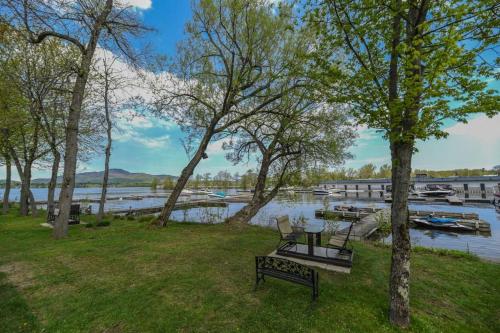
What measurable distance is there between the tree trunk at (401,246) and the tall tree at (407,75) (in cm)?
1

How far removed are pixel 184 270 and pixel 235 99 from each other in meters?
7.67

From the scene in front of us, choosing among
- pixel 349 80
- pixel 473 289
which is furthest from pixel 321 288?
pixel 349 80

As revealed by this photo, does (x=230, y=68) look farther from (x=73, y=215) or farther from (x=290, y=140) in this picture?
(x=73, y=215)

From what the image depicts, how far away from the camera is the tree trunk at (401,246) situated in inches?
130

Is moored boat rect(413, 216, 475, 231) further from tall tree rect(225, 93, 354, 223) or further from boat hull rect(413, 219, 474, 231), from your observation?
tall tree rect(225, 93, 354, 223)

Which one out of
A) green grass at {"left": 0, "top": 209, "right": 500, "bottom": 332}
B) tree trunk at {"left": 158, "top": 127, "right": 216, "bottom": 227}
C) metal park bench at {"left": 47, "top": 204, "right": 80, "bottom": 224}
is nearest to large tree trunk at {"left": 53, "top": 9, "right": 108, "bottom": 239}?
green grass at {"left": 0, "top": 209, "right": 500, "bottom": 332}

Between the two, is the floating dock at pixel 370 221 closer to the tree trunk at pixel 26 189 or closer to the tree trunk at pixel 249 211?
the tree trunk at pixel 249 211

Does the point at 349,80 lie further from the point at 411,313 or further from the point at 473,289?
the point at 473,289

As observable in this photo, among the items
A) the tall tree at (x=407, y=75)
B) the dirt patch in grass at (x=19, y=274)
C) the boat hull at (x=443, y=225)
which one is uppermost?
the tall tree at (x=407, y=75)

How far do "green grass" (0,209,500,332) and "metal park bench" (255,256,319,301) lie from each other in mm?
308

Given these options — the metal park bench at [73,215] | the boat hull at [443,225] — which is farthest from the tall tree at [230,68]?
the boat hull at [443,225]

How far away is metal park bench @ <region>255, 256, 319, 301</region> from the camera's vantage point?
12.6ft

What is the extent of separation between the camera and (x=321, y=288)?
14.2 feet

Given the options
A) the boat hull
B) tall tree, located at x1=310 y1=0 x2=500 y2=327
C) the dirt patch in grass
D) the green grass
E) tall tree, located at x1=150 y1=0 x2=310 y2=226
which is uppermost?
tall tree, located at x1=150 y1=0 x2=310 y2=226
